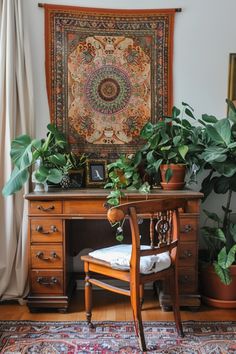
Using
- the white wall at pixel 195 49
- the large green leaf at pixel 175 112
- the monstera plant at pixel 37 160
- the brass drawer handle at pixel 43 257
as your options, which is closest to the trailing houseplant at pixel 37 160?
the monstera plant at pixel 37 160

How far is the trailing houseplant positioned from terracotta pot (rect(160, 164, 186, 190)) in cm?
70

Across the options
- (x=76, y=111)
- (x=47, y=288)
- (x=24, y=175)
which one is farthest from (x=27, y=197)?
(x=76, y=111)

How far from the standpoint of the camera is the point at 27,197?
241 centimetres

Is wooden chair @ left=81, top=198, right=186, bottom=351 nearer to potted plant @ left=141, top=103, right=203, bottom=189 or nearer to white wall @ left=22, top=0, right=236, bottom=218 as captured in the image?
potted plant @ left=141, top=103, right=203, bottom=189

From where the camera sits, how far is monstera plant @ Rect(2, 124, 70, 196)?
96.0 inches

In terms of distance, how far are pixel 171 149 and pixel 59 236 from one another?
3.25 feet

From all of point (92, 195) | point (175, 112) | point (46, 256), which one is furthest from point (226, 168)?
point (46, 256)

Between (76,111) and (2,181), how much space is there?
793 mm

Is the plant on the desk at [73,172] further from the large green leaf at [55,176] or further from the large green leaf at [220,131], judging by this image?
the large green leaf at [220,131]

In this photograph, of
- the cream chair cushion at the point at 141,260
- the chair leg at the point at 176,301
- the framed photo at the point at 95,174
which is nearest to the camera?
the cream chair cushion at the point at 141,260

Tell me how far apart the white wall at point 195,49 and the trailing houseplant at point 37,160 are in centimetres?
34

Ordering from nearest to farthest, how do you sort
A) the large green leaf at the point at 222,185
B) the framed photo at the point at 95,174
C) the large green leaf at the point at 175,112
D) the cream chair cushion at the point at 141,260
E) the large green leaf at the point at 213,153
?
1. the cream chair cushion at the point at 141,260
2. the large green leaf at the point at 213,153
3. the large green leaf at the point at 222,185
4. the large green leaf at the point at 175,112
5. the framed photo at the point at 95,174

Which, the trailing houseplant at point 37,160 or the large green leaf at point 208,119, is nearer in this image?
the trailing houseplant at point 37,160

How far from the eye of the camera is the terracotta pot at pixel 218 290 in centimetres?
260
